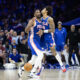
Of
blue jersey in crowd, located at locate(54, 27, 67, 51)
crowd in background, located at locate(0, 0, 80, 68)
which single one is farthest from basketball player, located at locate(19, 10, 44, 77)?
crowd in background, located at locate(0, 0, 80, 68)

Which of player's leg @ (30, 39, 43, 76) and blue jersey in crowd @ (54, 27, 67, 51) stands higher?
blue jersey in crowd @ (54, 27, 67, 51)

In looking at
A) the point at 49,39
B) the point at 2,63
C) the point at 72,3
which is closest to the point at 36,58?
the point at 49,39

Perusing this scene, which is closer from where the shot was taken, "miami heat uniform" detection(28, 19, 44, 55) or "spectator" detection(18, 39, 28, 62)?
"miami heat uniform" detection(28, 19, 44, 55)

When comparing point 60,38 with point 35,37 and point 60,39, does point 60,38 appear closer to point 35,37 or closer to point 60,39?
point 60,39

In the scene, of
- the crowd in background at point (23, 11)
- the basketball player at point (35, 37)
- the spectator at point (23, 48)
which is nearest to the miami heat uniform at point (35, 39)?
the basketball player at point (35, 37)

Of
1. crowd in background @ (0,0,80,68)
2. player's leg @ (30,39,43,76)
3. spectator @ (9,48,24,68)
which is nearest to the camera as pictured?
player's leg @ (30,39,43,76)

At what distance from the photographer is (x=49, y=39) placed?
1117 cm

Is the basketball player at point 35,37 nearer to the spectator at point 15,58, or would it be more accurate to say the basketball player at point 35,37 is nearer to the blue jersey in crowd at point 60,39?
the blue jersey in crowd at point 60,39

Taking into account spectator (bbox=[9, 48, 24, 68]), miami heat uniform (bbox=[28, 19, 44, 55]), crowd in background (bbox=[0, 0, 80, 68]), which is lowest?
spectator (bbox=[9, 48, 24, 68])

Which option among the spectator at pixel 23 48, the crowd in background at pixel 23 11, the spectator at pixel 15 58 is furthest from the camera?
the crowd in background at pixel 23 11

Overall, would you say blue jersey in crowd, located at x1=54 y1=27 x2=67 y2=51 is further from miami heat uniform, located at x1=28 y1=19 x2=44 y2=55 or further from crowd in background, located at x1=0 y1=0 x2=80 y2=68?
miami heat uniform, located at x1=28 y1=19 x2=44 y2=55

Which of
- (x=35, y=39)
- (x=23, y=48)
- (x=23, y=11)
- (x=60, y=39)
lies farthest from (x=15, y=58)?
(x=23, y=11)

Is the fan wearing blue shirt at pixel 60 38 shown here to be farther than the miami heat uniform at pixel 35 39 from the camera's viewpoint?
Yes

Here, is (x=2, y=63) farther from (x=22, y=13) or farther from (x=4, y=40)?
(x=22, y=13)
